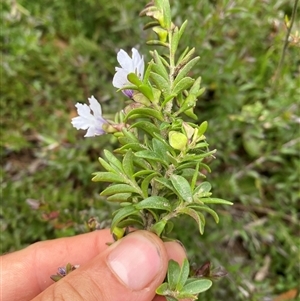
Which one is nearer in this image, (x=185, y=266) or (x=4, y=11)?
(x=185, y=266)

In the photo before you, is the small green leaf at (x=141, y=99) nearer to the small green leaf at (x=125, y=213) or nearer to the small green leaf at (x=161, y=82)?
the small green leaf at (x=161, y=82)

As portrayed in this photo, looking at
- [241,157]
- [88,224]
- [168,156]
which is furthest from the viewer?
[241,157]

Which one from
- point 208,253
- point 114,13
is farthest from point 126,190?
point 114,13

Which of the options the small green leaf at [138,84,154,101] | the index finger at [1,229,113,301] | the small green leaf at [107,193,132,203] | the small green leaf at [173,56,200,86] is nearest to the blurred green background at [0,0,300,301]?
the index finger at [1,229,113,301]

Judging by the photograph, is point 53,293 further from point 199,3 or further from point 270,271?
point 199,3

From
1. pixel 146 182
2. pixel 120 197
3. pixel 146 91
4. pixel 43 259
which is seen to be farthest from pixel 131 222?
pixel 43 259

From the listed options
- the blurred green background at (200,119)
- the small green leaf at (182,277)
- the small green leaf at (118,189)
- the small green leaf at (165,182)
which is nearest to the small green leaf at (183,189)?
the small green leaf at (165,182)

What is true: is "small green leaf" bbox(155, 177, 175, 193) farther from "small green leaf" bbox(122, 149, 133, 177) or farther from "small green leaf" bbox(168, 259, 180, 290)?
"small green leaf" bbox(168, 259, 180, 290)
